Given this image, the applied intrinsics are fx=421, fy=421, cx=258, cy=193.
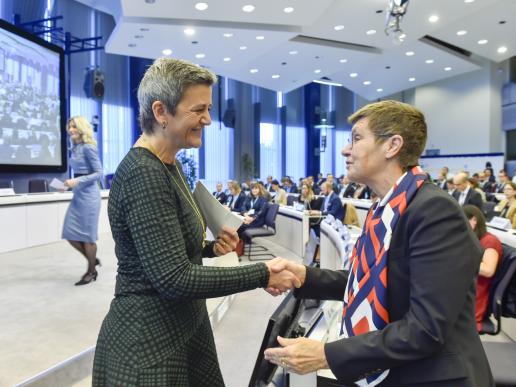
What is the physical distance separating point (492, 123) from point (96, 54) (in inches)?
569

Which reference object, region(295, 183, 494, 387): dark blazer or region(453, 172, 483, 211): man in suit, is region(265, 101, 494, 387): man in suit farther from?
region(453, 172, 483, 211): man in suit

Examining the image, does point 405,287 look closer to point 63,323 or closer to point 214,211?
point 214,211

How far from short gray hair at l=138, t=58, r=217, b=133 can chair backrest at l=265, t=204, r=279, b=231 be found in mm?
5923

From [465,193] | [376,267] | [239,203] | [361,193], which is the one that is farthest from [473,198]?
[376,267]

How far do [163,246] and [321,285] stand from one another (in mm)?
612

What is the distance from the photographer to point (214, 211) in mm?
1470

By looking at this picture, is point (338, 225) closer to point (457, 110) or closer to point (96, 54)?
point (96, 54)

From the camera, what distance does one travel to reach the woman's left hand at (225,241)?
1.50 m

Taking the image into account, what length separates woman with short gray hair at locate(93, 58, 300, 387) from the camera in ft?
3.46

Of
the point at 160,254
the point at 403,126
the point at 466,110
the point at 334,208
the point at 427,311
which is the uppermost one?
the point at 466,110

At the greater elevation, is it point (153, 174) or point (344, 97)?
point (344, 97)

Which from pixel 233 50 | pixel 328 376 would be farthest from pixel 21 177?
pixel 328 376

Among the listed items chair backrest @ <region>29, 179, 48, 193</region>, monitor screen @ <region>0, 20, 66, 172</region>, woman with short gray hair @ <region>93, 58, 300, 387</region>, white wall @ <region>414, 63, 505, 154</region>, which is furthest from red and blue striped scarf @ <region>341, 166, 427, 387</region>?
white wall @ <region>414, 63, 505, 154</region>

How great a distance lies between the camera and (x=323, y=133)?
19469mm
